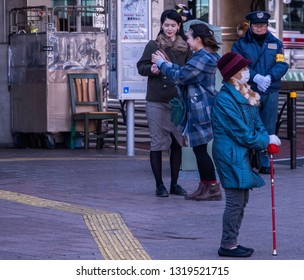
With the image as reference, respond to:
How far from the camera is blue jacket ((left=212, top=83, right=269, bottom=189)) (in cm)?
804

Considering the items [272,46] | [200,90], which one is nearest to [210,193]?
[200,90]

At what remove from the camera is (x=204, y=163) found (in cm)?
1088

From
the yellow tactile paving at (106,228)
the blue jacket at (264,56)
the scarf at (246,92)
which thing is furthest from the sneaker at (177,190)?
the scarf at (246,92)

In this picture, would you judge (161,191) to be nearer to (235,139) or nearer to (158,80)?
(158,80)

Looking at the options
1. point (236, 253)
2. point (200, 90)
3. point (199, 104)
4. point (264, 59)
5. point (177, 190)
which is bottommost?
point (177, 190)

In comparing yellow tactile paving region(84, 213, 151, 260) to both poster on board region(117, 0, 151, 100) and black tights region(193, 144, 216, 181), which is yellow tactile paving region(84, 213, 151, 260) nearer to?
black tights region(193, 144, 216, 181)

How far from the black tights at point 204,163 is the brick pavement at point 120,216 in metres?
0.27

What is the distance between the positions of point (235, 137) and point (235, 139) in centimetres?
2

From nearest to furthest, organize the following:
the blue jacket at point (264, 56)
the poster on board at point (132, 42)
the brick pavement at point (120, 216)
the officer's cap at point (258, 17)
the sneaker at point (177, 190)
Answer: the brick pavement at point (120, 216) < the sneaker at point (177, 190) < the officer's cap at point (258, 17) < the blue jacket at point (264, 56) < the poster on board at point (132, 42)

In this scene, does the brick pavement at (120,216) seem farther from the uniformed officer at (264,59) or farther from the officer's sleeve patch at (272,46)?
the officer's sleeve patch at (272,46)

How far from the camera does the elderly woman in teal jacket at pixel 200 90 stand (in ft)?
34.2

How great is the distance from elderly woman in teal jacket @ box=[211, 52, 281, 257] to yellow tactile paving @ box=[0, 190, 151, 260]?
2.33 ft

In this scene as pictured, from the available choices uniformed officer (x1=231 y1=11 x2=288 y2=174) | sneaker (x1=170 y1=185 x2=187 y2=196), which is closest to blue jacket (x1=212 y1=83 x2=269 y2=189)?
sneaker (x1=170 y1=185 x2=187 y2=196)
